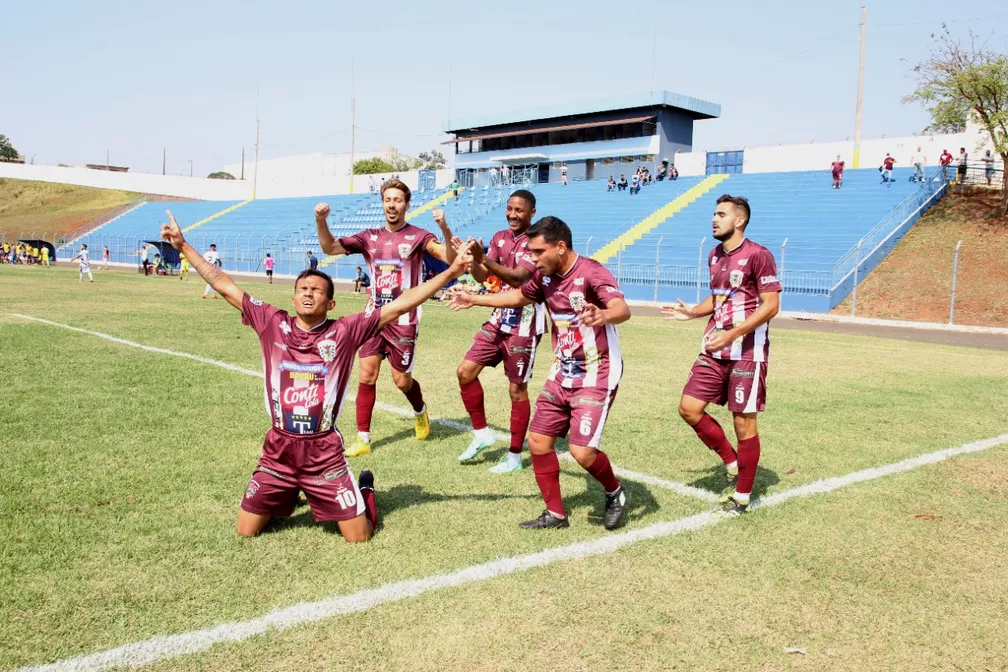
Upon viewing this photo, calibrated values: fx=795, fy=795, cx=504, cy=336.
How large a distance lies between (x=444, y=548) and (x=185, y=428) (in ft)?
12.5

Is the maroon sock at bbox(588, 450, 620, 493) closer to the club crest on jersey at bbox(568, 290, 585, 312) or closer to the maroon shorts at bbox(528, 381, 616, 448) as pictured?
the maroon shorts at bbox(528, 381, 616, 448)

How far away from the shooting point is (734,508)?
18.1 ft

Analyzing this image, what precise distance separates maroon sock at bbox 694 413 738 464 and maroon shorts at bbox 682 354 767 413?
0.63ft

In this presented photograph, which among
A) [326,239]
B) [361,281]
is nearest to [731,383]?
[326,239]

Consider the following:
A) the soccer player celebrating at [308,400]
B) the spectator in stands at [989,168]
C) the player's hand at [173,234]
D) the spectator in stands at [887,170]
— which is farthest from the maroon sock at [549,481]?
the spectator in stands at [989,168]

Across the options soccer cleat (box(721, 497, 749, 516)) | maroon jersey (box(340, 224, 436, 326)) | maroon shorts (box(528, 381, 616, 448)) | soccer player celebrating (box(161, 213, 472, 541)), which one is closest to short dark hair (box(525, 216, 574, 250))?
soccer player celebrating (box(161, 213, 472, 541))

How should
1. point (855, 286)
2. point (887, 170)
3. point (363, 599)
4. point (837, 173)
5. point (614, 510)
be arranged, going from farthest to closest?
point (837, 173) → point (887, 170) → point (855, 286) → point (614, 510) → point (363, 599)

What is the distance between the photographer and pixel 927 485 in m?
6.25

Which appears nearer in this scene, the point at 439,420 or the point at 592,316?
the point at 592,316

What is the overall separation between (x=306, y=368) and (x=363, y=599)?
1.55 metres

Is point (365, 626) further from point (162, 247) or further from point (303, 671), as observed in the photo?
point (162, 247)

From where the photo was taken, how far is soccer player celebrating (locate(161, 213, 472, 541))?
479 cm

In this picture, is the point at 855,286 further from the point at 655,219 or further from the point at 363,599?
the point at 363,599

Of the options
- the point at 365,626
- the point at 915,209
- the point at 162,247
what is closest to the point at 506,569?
the point at 365,626
